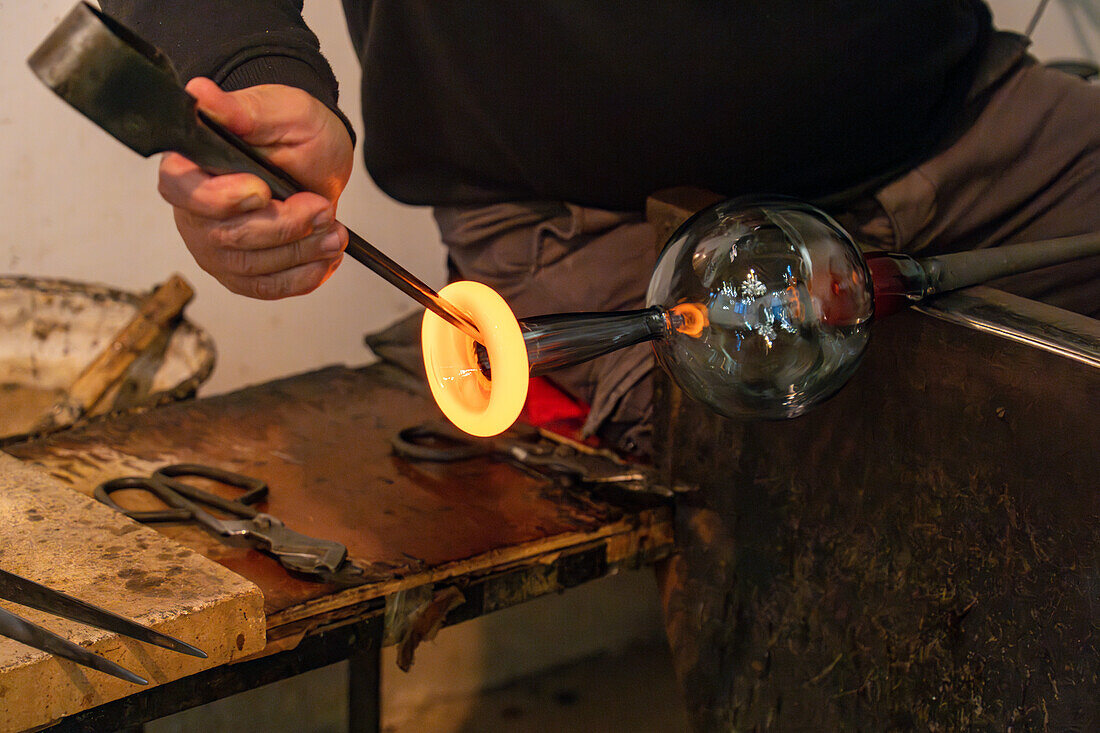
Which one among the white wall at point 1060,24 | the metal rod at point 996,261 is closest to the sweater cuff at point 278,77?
the metal rod at point 996,261

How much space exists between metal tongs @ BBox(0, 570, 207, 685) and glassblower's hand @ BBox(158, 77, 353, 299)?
0.62ft

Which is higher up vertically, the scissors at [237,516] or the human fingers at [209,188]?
the human fingers at [209,188]

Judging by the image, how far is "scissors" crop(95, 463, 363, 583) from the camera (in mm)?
646

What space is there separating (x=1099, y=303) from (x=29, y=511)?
835mm

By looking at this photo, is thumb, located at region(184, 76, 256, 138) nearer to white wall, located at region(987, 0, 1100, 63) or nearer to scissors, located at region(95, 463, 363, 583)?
scissors, located at region(95, 463, 363, 583)

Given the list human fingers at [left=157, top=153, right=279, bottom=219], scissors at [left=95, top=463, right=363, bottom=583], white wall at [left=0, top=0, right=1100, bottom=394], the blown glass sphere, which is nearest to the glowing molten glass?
the blown glass sphere

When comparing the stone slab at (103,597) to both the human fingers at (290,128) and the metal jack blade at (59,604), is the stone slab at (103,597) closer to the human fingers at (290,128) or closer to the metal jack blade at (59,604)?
the metal jack blade at (59,604)

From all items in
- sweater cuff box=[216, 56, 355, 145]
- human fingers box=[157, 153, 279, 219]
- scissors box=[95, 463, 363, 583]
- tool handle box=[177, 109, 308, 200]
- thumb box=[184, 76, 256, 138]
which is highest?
sweater cuff box=[216, 56, 355, 145]

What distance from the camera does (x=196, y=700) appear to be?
58cm

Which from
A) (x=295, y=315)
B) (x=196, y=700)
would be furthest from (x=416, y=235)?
(x=196, y=700)

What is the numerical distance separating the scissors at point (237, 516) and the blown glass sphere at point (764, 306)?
0.27m

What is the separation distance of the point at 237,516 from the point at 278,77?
32cm

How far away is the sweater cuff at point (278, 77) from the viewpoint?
555 mm

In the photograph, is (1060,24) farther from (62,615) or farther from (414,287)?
(62,615)
